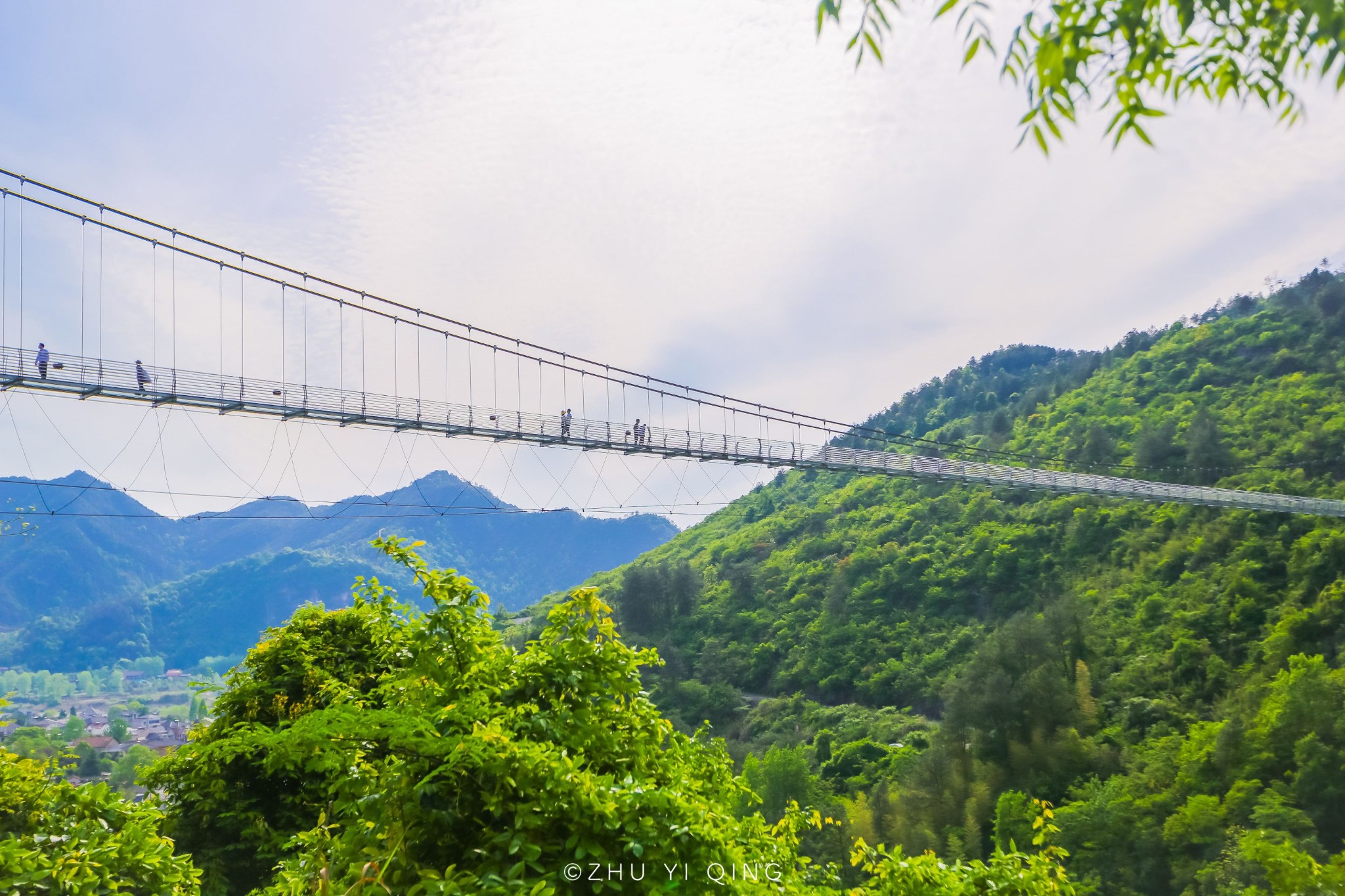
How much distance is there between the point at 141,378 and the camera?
11.3 meters

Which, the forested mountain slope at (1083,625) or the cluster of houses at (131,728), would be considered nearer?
the forested mountain slope at (1083,625)

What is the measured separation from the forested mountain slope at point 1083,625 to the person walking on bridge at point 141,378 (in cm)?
1219

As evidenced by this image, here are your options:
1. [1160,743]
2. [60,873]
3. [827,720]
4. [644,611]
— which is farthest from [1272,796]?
[644,611]

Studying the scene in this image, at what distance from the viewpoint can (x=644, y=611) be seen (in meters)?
41.5

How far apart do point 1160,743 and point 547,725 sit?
2388 cm

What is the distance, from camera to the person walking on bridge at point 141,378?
11258mm

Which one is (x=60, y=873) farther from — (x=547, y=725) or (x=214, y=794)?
(x=214, y=794)

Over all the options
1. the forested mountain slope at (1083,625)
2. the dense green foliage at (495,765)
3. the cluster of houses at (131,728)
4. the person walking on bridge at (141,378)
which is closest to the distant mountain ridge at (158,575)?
the cluster of houses at (131,728)

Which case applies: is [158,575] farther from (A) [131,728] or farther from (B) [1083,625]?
(B) [1083,625]

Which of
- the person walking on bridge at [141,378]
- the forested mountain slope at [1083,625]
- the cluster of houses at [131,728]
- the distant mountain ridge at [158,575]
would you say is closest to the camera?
the person walking on bridge at [141,378]

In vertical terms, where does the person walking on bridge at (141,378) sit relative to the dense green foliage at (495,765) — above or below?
above

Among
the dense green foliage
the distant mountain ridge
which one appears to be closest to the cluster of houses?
the distant mountain ridge

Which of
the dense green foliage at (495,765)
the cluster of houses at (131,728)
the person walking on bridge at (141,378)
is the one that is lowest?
the cluster of houses at (131,728)

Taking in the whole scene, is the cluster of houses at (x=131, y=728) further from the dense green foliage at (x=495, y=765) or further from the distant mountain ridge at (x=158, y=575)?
the dense green foliage at (x=495, y=765)
